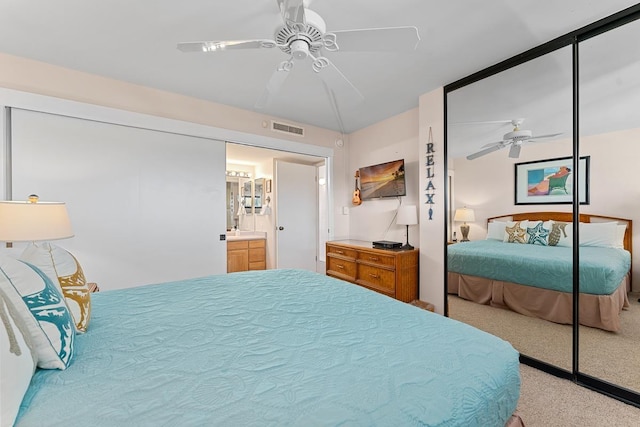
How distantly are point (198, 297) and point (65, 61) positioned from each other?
2.41 metres

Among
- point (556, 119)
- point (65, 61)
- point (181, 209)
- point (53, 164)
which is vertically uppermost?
point (65, 61)

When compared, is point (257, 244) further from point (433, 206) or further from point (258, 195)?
point (433, 206)

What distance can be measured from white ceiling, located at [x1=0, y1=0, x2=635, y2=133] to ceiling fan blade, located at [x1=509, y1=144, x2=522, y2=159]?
743 millimetres

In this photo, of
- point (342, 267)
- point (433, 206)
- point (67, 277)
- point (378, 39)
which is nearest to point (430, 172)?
point (433, 206)

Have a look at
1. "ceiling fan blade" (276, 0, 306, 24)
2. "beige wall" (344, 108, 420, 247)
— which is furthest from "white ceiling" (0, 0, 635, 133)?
"beige wall" (344, 108, 420, 247)

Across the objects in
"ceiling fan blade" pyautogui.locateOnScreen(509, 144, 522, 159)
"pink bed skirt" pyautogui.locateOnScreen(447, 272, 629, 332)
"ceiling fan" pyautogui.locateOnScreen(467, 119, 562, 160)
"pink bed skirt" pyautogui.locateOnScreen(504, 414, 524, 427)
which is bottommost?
"pink bed skirt" pyautogui.locateOnScreen(504, 414, 524, 427)

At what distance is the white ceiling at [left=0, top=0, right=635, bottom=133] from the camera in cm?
172

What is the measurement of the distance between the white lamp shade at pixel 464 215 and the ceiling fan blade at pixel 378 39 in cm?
167

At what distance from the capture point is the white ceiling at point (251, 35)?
1.72 meters

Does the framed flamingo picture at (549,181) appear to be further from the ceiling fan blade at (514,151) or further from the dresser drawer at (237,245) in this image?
the dresser drawer at (237,245)

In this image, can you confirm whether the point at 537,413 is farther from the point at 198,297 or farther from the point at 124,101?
the point at 124,101

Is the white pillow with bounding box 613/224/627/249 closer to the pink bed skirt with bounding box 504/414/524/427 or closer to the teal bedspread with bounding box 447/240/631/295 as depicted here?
the teal bedspread with bounding box 447/240/631/295

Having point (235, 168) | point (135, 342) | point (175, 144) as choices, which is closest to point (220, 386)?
point (135, 342)

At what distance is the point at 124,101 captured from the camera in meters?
2.68
